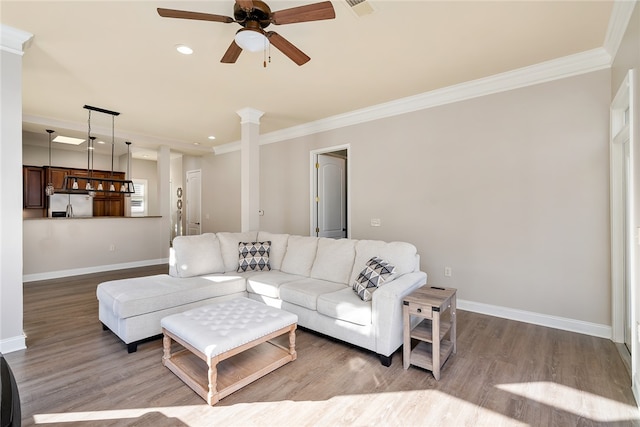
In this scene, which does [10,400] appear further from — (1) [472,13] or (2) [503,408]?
(1) [472,13]

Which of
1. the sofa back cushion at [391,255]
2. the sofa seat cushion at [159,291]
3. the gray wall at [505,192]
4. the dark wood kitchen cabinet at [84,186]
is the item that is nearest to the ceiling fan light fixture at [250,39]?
the sofa back cushion at [391,255]

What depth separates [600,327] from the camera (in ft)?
9.77

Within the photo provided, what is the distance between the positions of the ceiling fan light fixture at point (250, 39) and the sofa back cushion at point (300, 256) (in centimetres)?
224

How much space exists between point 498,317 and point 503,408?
1799 mm

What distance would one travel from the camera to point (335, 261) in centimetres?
343

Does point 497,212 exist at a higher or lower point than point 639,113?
lower

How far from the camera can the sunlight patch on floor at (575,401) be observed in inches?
74.0

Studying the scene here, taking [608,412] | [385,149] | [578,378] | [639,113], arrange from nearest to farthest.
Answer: [608,412], [639,113], [578,378], [385,149]

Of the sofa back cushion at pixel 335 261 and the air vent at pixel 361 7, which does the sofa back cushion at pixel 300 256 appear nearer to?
the sofa back cushion at pixel 335 261

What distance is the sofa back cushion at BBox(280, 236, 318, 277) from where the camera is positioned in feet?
12.1

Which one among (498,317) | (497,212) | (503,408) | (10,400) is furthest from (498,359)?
(10,400)

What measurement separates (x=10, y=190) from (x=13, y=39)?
4.29ft

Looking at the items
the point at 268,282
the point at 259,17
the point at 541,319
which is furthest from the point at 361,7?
the point at 541,319

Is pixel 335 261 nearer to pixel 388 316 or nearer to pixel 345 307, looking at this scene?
pixel 345 307
